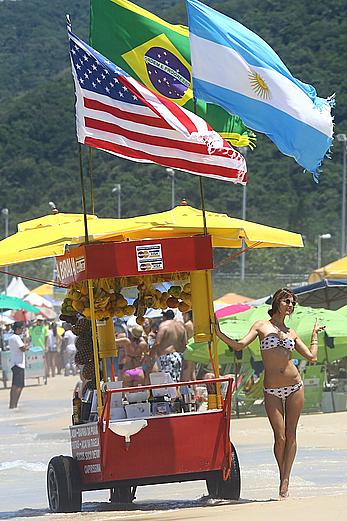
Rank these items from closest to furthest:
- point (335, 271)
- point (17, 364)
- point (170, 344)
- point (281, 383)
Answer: point (281, 383) < point (170, 344) < point (17, 364) < point (335, 271)

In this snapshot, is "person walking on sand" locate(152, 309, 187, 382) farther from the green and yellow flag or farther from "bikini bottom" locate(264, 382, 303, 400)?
"bikini bottom" locate(264, 382, 303, 400)

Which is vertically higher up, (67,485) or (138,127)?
(138,127)

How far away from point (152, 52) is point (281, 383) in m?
3.13

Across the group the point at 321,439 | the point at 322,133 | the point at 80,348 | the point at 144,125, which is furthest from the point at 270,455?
the point at 144,125

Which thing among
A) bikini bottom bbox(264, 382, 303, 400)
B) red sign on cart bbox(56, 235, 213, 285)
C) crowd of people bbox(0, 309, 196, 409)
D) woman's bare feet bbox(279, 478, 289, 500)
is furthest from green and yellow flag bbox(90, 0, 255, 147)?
woman's bare feet bbox(279, 478, 289, 500)

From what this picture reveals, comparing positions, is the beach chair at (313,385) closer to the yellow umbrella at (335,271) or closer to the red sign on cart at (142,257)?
the yellow umbrella at (335,271)

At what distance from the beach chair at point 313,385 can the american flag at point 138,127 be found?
9294mm

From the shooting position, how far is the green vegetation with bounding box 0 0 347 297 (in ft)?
239

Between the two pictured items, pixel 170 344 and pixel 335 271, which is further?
pixel 335 271

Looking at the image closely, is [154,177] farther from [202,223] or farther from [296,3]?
[202,223]

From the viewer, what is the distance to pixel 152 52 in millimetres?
10391

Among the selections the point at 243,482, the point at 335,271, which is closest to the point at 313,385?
the point at 335,271

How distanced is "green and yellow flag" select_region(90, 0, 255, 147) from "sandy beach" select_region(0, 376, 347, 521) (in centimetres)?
299

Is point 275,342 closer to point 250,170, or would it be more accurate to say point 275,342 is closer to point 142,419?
point 142,419
